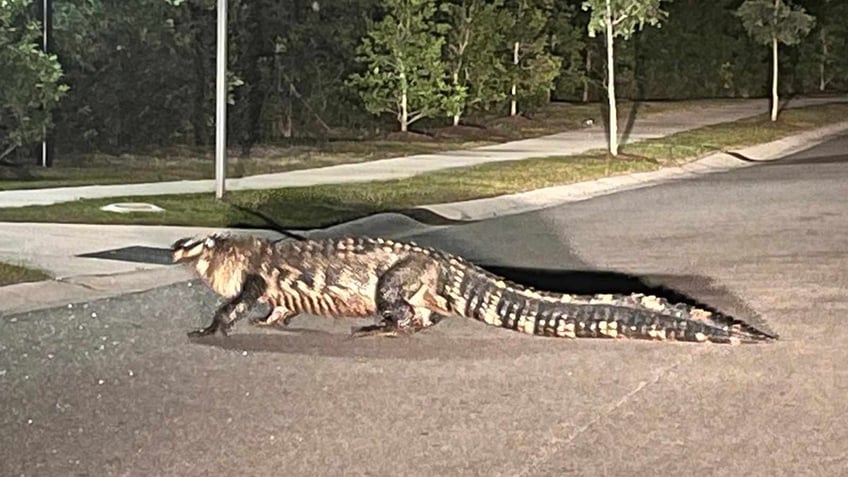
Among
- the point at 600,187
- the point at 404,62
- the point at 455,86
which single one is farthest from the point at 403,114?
the point at 600,187

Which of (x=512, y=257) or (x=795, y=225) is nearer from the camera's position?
(x=512, y=257)

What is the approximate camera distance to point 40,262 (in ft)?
37.1

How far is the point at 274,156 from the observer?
72.6ft

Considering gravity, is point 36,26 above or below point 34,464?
above

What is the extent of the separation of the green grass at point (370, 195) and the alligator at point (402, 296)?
5274mm

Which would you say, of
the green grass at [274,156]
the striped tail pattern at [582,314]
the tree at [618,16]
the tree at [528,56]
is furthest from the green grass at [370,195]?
the tree at [528,56]

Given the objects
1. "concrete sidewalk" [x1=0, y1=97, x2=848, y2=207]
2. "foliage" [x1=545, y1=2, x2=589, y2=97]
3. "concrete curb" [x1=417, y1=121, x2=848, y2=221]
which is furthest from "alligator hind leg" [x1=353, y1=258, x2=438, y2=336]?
"foliage" [x1=545, y1=2, x2=589, y2=97]

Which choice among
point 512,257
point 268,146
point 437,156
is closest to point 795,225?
point 512,257

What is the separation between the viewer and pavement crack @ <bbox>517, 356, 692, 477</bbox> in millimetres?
6086

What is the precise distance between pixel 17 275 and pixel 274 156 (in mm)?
11678

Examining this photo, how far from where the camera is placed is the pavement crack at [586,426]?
20.0ft

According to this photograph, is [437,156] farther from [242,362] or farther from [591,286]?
[242,362]

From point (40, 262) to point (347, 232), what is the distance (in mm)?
3579

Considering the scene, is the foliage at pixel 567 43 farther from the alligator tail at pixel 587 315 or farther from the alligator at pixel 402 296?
the alligator tail at pixel 587 315
